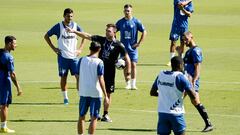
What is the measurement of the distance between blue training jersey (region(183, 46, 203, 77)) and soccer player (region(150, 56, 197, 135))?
12.6ft

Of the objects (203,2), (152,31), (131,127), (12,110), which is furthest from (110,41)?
(203,2)

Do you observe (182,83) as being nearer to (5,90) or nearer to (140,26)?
(5,90)

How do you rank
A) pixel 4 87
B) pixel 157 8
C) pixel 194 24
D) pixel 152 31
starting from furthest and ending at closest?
pixel 157 8, pixel 194 24, pixel 152 31, pixel 4 87

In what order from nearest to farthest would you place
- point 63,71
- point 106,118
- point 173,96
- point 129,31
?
1. point 173,96
2. point 106,118
3. point 63,71
4. point 129,31

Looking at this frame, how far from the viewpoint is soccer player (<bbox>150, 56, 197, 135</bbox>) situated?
14.2 metres

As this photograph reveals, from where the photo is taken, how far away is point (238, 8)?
2071 inches

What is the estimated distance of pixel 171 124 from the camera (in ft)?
46.9

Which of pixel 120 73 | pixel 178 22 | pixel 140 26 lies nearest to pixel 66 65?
pixel 140 26

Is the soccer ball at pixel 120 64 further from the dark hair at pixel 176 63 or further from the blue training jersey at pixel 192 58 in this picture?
the dark hair at pixel 176 63

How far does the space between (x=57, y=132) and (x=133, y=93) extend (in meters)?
6.11

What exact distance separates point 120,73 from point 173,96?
44.3ft

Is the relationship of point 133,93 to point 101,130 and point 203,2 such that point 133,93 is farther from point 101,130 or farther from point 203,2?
point 203,2

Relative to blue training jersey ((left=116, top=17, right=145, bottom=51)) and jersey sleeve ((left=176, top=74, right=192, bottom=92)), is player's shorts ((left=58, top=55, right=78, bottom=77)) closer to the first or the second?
blue training jersey ((left=116, top=17, right=145, bottom=51))

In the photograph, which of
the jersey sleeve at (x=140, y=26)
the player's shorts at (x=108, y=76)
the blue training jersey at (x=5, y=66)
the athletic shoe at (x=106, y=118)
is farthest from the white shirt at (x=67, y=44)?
the blue training jersey at (x=5, y=66)
